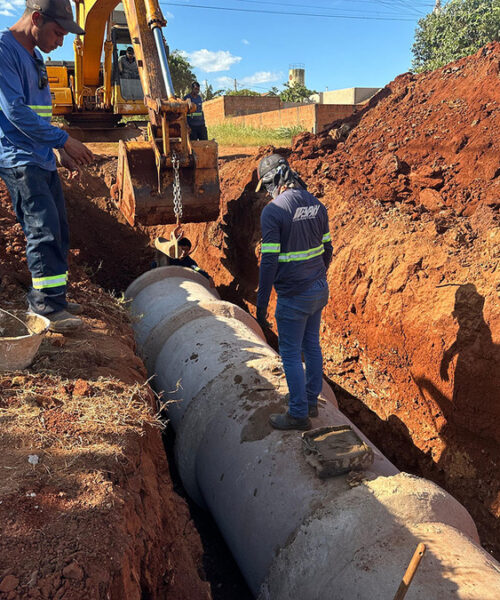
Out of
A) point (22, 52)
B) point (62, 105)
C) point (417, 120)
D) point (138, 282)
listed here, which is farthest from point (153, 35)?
point (62, 105)

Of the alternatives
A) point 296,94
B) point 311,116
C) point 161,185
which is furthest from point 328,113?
point 296,94

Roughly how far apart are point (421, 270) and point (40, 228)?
409 cm

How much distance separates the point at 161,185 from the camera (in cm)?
573

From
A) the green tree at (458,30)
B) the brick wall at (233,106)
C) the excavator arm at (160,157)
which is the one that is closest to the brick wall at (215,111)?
the brick wall at (233,106)

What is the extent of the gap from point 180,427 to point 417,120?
6.61 meters

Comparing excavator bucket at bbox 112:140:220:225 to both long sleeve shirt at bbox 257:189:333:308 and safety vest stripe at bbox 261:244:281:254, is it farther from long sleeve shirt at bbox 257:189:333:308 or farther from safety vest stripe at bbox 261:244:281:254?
safety vest stripe at bbox 261:244:281:254

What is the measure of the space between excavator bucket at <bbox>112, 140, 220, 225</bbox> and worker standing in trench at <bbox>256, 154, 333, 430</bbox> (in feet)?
7.02

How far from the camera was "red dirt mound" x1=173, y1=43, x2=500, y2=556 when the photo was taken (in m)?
4.74

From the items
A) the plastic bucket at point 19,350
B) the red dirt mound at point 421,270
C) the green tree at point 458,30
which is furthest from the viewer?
the green tree at point 458,30

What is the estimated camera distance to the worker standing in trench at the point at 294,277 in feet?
11.7

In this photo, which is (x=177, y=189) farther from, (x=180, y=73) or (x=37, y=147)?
(x=180, y=73)

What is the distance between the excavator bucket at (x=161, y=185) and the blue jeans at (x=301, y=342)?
2.71 metres

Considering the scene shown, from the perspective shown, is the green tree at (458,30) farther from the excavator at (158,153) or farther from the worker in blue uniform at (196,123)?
the excavator at (158,153)

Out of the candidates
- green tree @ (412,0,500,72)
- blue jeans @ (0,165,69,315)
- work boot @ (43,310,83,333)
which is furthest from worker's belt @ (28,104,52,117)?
green tree @ (412,0,500,72)
